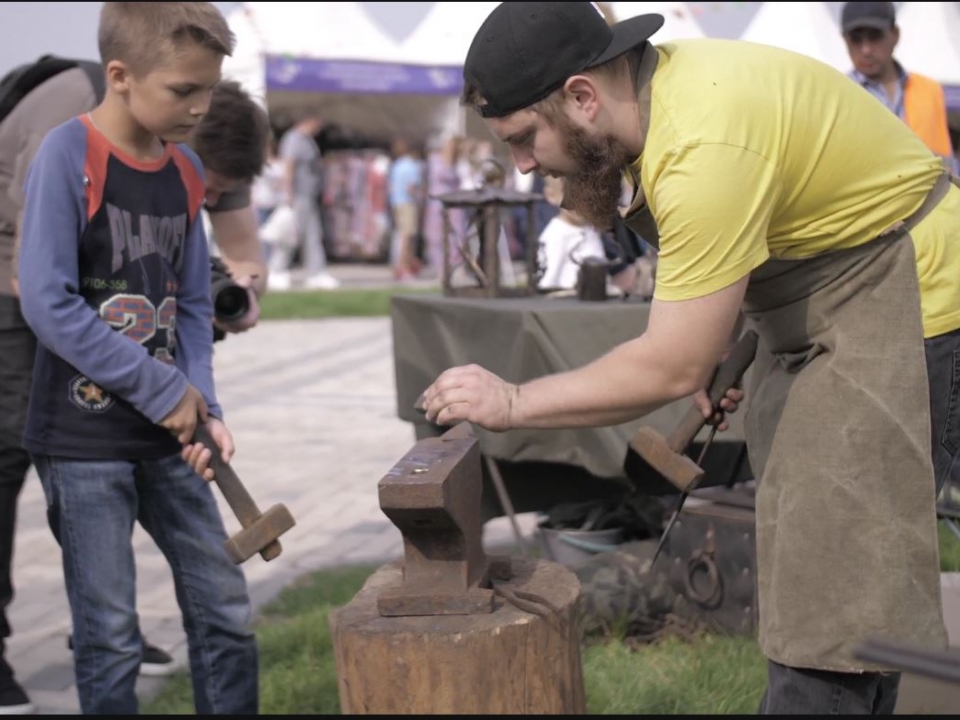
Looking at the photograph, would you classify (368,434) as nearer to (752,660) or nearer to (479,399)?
(752,660)

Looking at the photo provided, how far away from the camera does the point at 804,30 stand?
15.1 m

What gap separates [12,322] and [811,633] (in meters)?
→ 2.04

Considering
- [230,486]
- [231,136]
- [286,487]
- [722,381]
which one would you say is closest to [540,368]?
[231,136]

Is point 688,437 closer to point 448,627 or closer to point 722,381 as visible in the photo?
point 722,381

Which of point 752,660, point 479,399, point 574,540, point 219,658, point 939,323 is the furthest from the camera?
point 574,540

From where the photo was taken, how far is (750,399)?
2.40 meters

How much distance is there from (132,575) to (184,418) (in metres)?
0.36

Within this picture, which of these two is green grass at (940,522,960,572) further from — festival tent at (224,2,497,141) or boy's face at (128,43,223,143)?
festival tent at (224,2,497,141)

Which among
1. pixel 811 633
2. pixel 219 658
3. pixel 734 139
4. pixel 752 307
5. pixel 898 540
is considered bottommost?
pixel 219 658

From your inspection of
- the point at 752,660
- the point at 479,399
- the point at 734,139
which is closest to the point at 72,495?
the point at 479,399

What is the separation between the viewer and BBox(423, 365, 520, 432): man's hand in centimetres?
204

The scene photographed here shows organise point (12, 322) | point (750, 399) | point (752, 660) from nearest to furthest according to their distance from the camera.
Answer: point (750, 399), point (12, 322), point (752, 660)

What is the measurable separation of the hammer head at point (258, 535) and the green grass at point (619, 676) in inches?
35.6

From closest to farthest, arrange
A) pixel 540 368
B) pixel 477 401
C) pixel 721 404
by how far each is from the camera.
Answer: pixel 477 401 → pixel 721 404 → pixel 540 368
